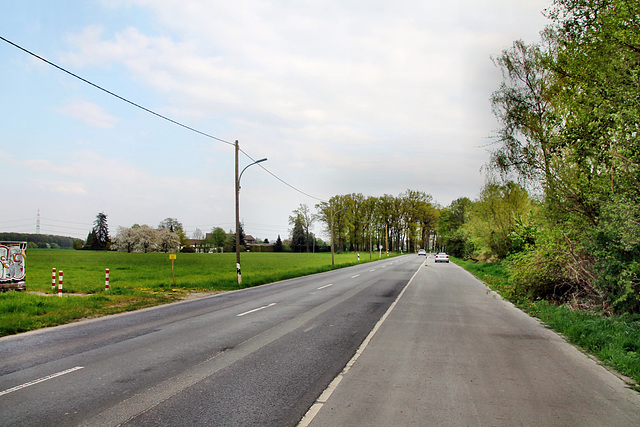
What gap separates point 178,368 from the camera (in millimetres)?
6055

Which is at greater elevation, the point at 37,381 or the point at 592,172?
the point at 592,172

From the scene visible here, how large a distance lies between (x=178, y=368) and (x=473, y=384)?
436cm

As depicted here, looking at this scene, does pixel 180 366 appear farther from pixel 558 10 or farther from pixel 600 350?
pixel 558 10

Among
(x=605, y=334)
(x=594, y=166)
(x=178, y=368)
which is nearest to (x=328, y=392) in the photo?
(x=178, y=368)

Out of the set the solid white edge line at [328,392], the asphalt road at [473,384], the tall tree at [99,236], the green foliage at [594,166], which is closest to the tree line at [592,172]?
the green foliage at [594,166]

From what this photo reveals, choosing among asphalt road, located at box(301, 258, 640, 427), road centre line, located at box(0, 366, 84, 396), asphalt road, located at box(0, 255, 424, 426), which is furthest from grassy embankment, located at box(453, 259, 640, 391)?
road centre line, located at box(0, 366, 84, 396)

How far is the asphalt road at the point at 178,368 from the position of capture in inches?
172

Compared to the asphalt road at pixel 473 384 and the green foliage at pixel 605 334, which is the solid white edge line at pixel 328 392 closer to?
the asphalt road at pixel 473 384

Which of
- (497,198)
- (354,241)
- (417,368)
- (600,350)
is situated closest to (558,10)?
(600,350)

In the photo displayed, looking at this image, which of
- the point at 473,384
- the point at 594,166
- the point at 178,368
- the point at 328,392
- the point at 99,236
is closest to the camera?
the point at 328,392

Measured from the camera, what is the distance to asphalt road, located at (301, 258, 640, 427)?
4289mm

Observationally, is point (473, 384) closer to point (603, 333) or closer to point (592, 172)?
point (603, 333)

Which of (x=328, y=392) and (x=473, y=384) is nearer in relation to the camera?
(x=328, y=392)

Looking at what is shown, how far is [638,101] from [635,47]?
1.23 metres
